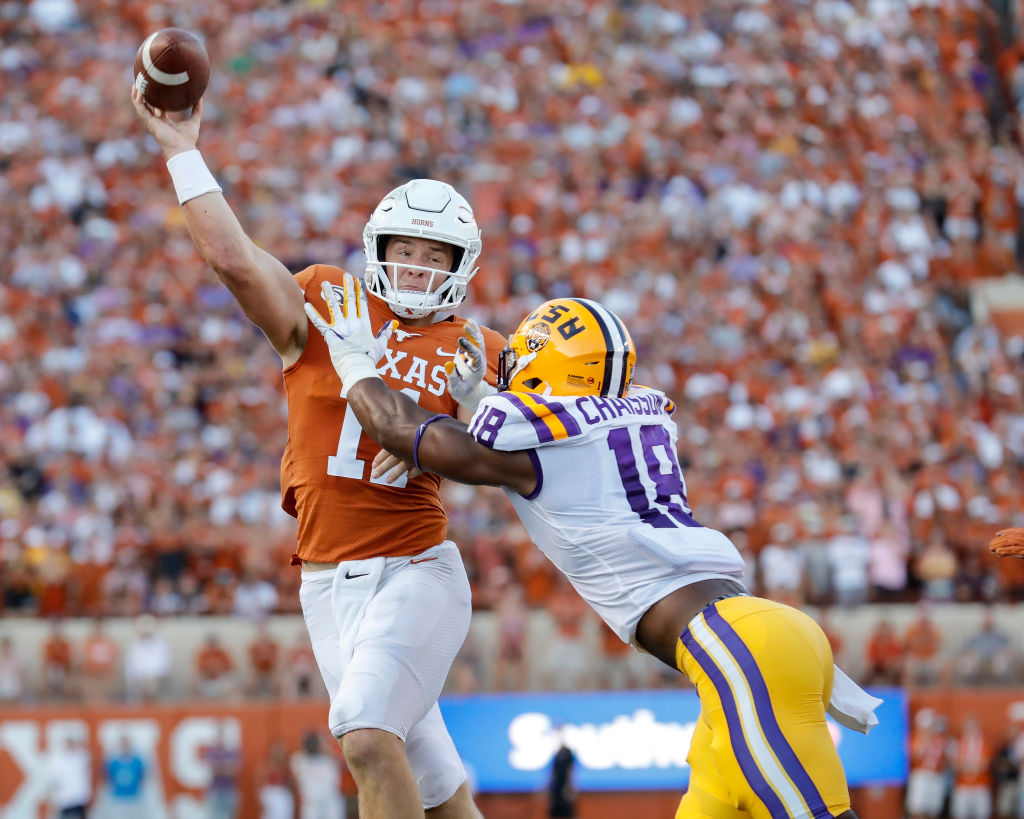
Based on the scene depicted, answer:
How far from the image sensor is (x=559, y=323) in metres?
4.61

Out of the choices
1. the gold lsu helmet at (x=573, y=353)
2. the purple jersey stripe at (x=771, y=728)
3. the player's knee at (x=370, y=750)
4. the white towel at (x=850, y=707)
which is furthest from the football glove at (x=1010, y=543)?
the player's knee at (x=370, y=750)

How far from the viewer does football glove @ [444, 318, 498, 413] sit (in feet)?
15.7

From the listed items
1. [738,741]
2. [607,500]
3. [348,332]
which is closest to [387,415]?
[348,332]

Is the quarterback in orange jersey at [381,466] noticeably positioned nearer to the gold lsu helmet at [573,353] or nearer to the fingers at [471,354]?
the fingers at [471,354]

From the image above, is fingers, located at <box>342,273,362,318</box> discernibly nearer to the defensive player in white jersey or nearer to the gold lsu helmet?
the defensive player in white jersey

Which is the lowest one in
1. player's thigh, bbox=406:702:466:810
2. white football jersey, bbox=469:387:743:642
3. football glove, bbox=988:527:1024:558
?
player's thigh, bbox=406:702:466:810

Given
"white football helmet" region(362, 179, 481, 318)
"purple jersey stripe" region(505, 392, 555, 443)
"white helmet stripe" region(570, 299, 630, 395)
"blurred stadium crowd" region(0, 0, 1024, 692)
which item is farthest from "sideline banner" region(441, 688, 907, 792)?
"purple jersey stripe" region(505, 392, 555, 443)

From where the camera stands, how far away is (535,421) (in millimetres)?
4383

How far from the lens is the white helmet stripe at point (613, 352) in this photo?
4590 millimetres

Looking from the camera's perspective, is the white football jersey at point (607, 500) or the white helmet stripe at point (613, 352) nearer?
the white football jersey at point (607, 500)

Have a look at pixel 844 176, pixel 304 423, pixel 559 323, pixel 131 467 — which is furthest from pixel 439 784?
pixel 844 176

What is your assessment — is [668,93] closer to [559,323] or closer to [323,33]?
[323,33]

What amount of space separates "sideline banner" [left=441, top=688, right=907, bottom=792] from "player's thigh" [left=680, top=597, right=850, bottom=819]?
8.17m

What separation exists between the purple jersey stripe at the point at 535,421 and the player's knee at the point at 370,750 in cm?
100
